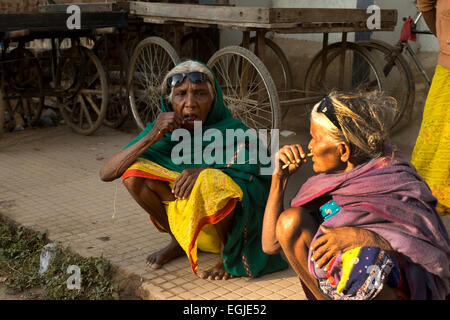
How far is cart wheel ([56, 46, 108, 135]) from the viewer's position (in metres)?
6.41

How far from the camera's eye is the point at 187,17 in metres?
5.65

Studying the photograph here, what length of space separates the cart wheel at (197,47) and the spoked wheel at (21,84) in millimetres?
1784

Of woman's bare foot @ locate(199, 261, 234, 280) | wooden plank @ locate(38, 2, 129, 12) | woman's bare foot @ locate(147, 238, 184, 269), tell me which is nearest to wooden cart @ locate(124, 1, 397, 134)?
wooden plank @ locate(38, 2, 129, 12)

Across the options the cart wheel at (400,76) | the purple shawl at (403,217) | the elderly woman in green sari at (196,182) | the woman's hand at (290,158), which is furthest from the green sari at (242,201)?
the cart wheel at (400,76)

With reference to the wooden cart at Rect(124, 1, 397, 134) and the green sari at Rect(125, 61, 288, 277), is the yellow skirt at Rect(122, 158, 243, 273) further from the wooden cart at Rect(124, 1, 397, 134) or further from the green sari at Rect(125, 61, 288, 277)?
the wooden cart at Rect(124, 1, 397, 134)

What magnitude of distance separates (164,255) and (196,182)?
61 centimetres

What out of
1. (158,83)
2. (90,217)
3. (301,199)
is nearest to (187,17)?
(158,83)

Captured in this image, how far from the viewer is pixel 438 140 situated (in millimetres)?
3613

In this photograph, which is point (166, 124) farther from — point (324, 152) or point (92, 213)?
point (92, 213)

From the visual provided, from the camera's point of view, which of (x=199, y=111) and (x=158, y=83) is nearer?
(x=199, y=111)

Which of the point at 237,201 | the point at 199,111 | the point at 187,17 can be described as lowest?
the point at 237,201

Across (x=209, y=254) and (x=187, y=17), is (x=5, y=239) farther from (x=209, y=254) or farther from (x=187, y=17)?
(x=187, y=17)

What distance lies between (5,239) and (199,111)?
1.62 metres

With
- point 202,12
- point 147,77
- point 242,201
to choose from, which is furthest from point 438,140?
point 147,77
